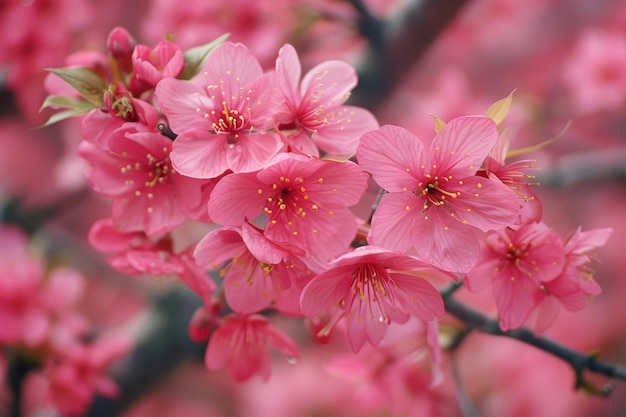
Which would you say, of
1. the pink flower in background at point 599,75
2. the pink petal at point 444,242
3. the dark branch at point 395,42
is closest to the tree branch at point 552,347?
the pink petal at point 444,242

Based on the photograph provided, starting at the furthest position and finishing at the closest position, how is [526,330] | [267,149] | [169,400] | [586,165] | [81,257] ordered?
[169,400], [81,257], [586,165], [526,330], [267,149]

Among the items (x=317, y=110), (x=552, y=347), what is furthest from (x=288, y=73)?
(x=552, y=347)

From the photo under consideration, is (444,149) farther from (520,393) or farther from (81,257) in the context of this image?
(81,257)

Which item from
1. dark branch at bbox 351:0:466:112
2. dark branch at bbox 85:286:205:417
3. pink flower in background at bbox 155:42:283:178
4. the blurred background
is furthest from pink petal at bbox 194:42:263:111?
dark branch at bbox 85:286:205:417

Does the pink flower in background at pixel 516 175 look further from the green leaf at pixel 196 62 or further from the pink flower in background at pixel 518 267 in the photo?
the green leaf at pixel 196 62

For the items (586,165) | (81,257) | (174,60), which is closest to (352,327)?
(174,60)

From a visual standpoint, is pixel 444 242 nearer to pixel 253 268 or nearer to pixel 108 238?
pixel 253 268
